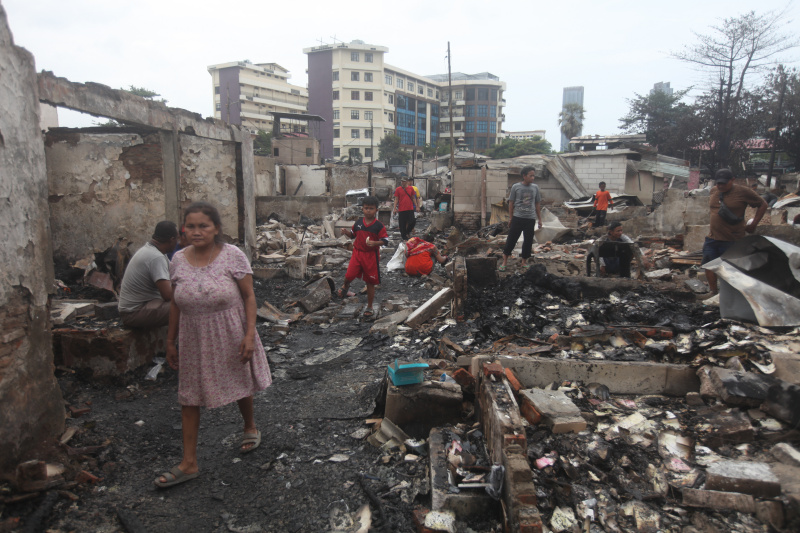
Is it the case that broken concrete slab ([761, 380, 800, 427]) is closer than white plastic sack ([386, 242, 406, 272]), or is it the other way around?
broken concrete slab ([761, 380, 800, 427])

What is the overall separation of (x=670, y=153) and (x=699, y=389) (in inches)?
1258

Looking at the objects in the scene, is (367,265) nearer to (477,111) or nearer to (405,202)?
(405,202)

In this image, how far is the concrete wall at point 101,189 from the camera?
278 inches

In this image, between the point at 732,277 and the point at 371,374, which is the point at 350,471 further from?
the point at 732,277

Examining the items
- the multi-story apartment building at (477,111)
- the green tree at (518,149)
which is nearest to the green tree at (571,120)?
the green tree at (518,149)

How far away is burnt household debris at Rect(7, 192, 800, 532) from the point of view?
7.79 feet

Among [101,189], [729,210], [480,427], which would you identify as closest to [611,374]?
[480,427]

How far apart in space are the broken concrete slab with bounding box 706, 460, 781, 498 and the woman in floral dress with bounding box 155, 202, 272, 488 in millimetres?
2469

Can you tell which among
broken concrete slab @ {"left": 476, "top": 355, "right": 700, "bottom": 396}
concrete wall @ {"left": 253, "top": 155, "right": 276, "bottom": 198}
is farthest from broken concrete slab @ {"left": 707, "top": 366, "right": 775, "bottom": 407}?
concrete wall @ {"left": 253, "top": 155, "right": 276, "bottom": 198}

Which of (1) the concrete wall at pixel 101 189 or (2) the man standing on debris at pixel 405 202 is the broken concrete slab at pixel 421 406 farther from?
(2) the man standing on debris at pixel 405 202

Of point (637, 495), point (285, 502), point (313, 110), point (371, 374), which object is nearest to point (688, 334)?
point (637, 495)

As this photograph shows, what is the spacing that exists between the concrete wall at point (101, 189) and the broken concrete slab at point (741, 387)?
703cm

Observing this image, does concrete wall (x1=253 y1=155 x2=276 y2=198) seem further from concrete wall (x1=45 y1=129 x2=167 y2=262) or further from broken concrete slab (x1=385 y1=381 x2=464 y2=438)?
broken concrete slab (x1=385 y1=381 x2=464 y2=438)

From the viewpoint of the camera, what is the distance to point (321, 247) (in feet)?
37.5
